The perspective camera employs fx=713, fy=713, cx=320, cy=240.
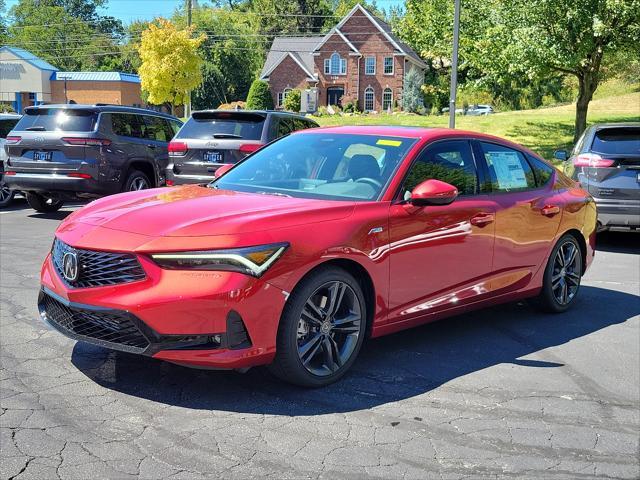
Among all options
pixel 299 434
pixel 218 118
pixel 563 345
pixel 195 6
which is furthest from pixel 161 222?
pixel 195 6

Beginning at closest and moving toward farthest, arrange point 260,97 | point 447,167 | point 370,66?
point 447,167, point 260,97, point 370,66

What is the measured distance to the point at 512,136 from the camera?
30656mm

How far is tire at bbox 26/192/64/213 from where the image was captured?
41.0 ft

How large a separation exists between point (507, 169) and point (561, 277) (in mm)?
1267

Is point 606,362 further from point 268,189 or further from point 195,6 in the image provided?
point 195,6

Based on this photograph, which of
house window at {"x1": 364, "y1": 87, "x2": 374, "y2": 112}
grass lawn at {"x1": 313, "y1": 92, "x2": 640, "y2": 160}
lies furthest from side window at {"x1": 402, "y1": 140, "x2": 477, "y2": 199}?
house window at {"x1": 364, "y1": 87, "x2": 374, "y2": 112}

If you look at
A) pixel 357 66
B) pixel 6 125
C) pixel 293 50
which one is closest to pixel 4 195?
pixel 6 125

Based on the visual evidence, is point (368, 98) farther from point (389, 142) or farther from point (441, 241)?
point (441, 241)

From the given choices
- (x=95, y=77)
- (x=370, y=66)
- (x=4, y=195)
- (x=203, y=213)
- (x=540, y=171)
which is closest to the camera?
(x=203, y=213)

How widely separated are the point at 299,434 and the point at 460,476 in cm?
87

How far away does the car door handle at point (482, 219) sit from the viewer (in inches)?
211

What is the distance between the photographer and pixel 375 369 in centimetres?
488

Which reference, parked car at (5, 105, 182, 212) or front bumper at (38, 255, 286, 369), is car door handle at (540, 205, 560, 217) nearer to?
front bumper at (38, 255, 286, 369)

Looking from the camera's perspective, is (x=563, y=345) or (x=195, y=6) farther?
(x=195, y=6)
